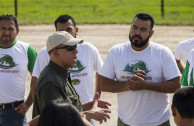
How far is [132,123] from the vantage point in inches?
250

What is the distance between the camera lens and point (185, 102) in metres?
4.33

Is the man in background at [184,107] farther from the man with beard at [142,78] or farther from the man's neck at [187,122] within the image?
the man with beard at [142,78]

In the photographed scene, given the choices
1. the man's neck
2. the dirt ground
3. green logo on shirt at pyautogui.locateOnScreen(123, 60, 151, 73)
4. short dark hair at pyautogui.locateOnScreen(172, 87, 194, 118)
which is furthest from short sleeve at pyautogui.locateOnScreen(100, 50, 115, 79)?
the dirt ground

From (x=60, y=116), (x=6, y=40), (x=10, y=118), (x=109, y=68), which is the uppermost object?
(x=6, y=40)

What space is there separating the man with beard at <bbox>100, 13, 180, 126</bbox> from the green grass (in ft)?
52.2

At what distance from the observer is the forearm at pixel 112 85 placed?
6359 mm

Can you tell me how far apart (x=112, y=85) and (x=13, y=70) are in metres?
1.66

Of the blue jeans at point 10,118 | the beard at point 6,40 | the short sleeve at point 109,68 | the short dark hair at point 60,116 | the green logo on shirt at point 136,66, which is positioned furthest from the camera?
the beard at point 6,40

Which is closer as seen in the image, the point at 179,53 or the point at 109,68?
the point at 109,68

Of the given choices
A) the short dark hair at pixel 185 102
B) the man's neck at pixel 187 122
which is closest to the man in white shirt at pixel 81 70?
the short dark hair at pixel 185 102

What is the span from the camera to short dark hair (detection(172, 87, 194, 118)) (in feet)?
13.9

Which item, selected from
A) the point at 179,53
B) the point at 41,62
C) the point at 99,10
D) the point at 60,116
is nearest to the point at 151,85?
the point at 41,62

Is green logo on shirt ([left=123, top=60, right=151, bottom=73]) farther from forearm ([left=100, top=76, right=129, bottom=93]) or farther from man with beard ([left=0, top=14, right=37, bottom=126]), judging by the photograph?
man with beard ([left=0, top=14, right=37, bottom=126])

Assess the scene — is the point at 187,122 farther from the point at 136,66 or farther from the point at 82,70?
the point at 82,70
